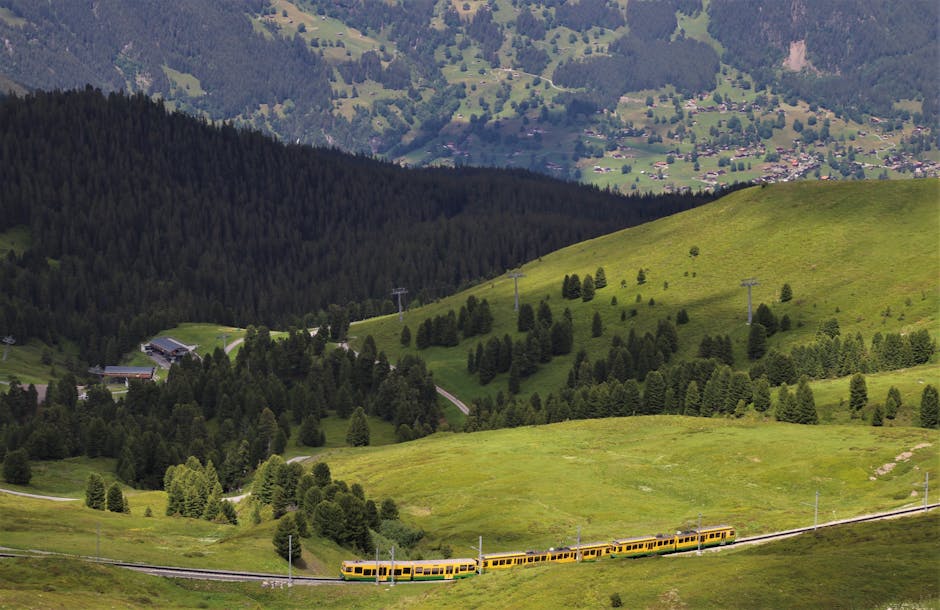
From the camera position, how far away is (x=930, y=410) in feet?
643

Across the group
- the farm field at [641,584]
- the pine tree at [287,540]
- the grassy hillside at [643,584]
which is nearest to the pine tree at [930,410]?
the farm field at [641,584]

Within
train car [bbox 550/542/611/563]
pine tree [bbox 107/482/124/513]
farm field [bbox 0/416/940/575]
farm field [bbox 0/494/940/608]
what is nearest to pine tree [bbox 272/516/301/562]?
farm field [bbox 0/416/940/575]

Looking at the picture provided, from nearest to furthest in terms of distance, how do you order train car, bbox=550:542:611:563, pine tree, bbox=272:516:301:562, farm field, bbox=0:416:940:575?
pine tree, bbox=272:516:301:562 → train car, bbox=550:542:611:563 → farm field, bbox=0:416:940:575

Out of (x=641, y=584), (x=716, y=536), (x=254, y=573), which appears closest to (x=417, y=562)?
(x=254, y=573)

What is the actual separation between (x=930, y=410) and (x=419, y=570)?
3886 inches

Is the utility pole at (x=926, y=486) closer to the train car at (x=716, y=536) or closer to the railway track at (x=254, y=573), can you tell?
the railway track at (x=254, y=573)

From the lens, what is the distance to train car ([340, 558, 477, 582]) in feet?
428

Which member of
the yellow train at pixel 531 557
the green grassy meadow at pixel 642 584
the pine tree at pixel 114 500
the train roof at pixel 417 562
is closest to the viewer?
the green grassy meadow at pixel 642 584

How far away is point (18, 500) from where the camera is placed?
182 metres

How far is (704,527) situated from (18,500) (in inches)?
3797

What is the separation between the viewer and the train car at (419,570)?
428 ft

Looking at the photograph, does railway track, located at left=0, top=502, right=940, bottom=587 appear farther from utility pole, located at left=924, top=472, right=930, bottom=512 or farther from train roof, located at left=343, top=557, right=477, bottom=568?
utility pole, located at left=924, top=472, right=930, bottom=512

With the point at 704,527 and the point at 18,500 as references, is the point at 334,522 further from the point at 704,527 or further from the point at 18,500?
the point at 18,500

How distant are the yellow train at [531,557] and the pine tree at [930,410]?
6873 cm
